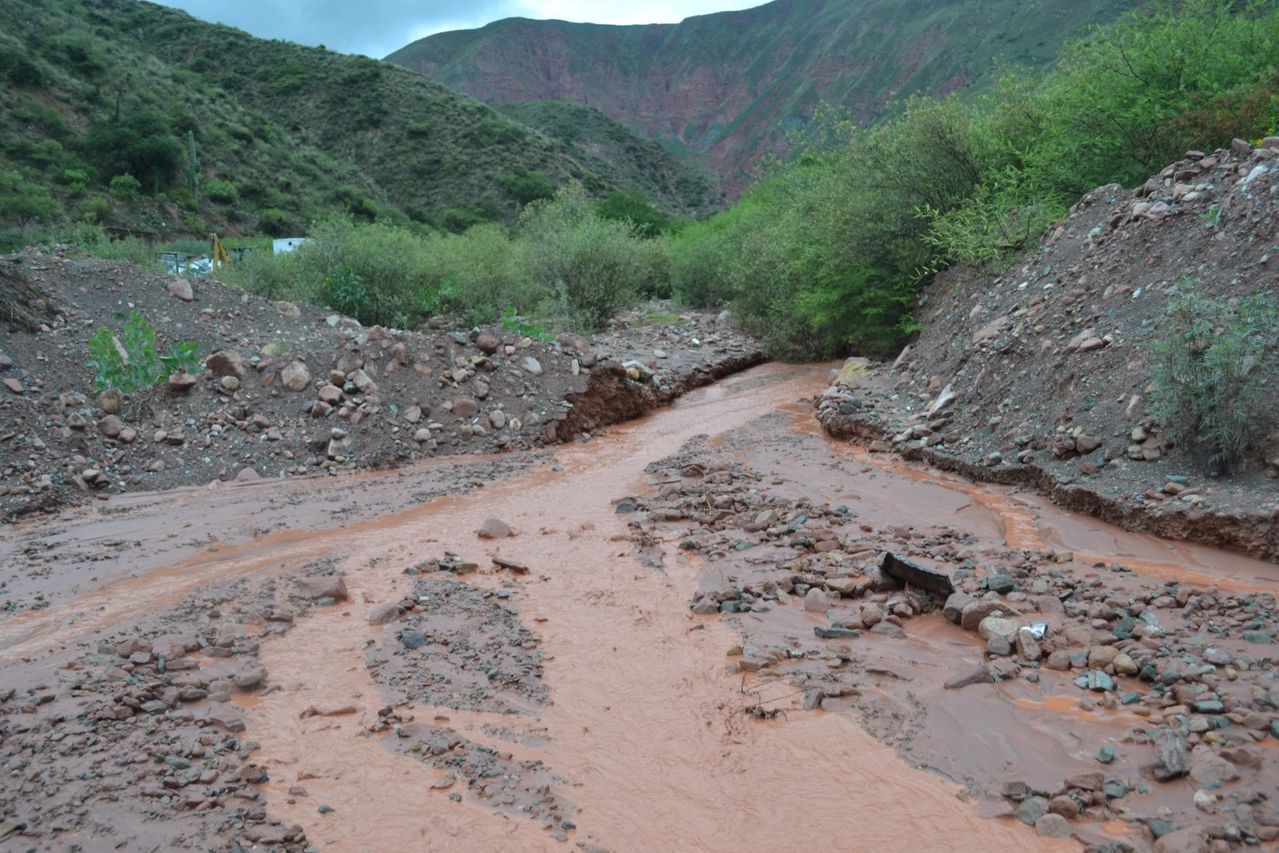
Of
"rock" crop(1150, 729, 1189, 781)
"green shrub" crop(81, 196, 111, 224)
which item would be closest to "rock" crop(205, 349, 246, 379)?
"rock" crop(1150, 729, 1189, 781)

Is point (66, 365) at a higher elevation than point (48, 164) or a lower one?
lower

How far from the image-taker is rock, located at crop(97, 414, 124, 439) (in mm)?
8820

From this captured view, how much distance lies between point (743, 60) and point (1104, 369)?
3713 inches

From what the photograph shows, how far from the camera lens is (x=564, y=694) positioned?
4.24 meters

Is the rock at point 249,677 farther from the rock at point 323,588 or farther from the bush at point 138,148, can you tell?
the bush at point 138,148

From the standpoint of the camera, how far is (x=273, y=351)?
33.8 ft

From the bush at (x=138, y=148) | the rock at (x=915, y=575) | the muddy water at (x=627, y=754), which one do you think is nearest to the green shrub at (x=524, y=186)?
the bush at (x=138, y=148)

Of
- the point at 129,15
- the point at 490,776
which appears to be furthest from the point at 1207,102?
the point at 129,15

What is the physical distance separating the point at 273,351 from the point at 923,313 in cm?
865

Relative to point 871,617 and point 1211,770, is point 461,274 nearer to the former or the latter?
point 871,617

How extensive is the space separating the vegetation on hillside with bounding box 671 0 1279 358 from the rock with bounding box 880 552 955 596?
689 cm

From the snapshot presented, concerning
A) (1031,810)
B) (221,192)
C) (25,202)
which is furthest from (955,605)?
(221,192)

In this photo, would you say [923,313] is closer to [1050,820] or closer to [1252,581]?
[1252,581]

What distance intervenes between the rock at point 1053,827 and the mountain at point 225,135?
3090 centimetres
